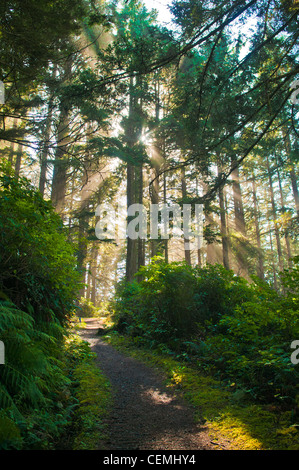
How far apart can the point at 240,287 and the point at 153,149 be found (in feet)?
42.0

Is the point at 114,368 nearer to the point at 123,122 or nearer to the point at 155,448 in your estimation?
the point at 155,448

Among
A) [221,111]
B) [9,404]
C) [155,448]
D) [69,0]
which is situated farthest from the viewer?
[221,111]

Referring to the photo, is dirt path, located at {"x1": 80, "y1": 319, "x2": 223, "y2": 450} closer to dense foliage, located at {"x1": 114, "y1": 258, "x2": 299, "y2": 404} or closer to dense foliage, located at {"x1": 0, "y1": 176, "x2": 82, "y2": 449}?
dense foliage, located at {"x1": 0, "y1": 176, "x2": 82, "y2": 449}

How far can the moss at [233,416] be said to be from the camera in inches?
108

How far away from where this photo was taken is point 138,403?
4.18m

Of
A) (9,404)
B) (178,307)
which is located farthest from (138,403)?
(178,307)

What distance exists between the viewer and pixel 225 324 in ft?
19.5

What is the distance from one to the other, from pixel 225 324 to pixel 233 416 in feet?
8.78

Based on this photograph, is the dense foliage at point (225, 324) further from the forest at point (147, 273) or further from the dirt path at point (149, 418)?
the dirt path at point (149, 418)

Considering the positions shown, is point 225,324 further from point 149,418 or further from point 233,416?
point 149,418

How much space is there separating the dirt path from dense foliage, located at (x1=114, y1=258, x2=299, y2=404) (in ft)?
3.39

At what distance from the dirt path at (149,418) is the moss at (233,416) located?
0.17 meters

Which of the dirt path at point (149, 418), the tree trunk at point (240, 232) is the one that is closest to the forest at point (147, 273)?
the dirt path at point (149, 418)
